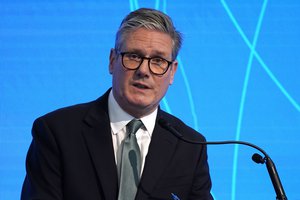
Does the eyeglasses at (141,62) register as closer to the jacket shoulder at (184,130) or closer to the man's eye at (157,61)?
the man's eye at (157,61)

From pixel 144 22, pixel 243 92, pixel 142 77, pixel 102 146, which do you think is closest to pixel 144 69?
pixel 142 77

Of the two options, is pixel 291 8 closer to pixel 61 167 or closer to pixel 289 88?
pixel 289 88

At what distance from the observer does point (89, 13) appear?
3.21 meters

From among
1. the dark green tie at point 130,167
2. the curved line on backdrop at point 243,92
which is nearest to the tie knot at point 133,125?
the dark green tie at point 130,167

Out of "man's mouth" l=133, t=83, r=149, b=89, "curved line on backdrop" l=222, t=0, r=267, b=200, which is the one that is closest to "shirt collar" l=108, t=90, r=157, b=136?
"man's mouth" l=133, t=83, r=149, b=89

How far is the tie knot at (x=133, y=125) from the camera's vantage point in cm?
241

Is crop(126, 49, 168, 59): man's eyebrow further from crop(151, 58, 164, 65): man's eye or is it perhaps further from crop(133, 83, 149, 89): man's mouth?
crop(133, 83, 149, 89): man's mouth

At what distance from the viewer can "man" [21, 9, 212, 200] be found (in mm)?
2297

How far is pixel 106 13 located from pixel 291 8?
0.98 m

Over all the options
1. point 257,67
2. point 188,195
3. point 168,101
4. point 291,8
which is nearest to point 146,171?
point 188,195

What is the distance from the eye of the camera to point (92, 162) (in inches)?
92.0

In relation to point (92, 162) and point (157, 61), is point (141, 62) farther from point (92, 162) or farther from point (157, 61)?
point (92, 162)

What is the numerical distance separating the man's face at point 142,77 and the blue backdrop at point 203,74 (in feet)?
2.50

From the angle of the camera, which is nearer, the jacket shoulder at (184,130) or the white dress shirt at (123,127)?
the white dress shirt at (123,127)
